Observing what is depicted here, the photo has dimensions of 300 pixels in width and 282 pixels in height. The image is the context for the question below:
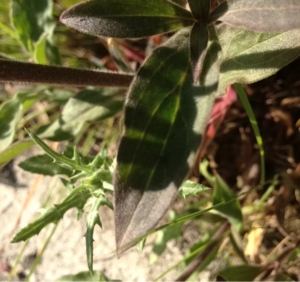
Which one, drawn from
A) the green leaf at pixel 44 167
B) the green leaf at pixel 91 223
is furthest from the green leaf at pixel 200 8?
the green leaf at pixel 44 167

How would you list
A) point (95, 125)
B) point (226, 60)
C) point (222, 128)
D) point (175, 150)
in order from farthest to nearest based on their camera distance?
point (95, 125)
point (222, 128)
point (226, 60)
point (175, 150)

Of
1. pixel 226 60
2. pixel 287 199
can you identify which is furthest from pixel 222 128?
pixel 226 60

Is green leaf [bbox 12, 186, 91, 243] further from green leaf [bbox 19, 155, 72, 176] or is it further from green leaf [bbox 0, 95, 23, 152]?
green leaf [bbox 0, 95, 23, 152]

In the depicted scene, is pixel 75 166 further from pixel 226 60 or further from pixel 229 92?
pixel 229 92

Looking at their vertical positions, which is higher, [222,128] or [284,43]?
[284,43]

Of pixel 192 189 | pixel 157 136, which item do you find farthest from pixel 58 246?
pixel 157 136

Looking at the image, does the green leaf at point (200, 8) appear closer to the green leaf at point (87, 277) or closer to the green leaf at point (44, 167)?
the green leaf at point (44, 167)
